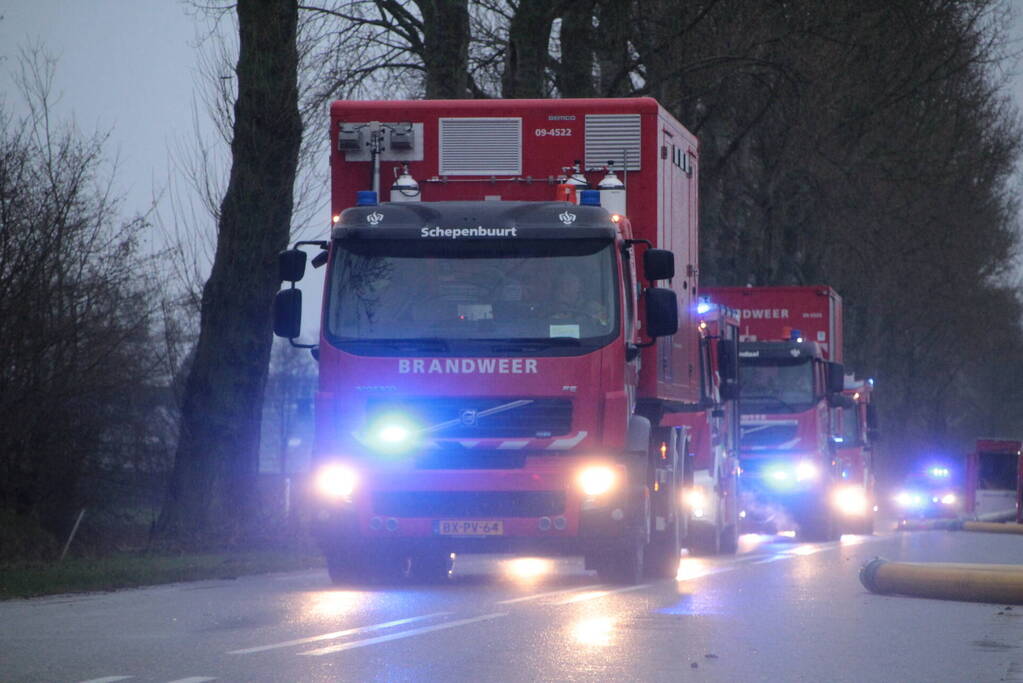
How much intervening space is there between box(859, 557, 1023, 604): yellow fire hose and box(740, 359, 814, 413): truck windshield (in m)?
13.5

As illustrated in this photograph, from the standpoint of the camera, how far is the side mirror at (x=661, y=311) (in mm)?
16359

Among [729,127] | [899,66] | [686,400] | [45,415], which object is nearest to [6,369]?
[45,415]

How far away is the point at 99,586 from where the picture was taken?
663 inches

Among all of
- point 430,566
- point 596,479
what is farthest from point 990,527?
point 596,479

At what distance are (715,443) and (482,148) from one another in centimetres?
689

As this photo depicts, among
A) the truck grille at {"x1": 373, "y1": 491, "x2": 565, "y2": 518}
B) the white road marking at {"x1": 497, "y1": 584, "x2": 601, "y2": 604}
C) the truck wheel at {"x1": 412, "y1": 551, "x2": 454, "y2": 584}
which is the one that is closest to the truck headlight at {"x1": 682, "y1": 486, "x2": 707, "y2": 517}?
the truck wheel at {"x1": 412, "y1": 551, "x2": 454, "y2": 584}

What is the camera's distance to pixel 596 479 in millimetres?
16094

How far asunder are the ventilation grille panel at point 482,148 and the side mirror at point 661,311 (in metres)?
2.07

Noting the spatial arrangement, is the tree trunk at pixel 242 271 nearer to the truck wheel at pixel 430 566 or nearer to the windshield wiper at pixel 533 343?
the truck wheel at pixel 430 566

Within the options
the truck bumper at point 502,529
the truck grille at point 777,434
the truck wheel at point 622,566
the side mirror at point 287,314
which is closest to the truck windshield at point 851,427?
the truck grille at point 777,434

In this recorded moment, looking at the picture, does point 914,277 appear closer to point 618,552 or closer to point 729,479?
point 729,479

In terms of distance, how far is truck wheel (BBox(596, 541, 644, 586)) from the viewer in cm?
1688

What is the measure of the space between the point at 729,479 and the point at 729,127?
47.1 feet

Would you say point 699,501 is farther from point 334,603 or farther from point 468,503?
point 334,603
